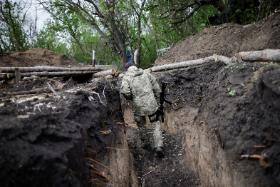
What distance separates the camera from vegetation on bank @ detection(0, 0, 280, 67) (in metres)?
16.0

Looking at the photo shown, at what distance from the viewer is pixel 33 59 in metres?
17.7

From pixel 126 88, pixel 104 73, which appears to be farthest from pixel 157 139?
pixel 104 73

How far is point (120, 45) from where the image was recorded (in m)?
22.6

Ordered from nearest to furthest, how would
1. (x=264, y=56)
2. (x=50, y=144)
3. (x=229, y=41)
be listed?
(x=50, y=144), (x=264, y=56), (x=229, y=41)

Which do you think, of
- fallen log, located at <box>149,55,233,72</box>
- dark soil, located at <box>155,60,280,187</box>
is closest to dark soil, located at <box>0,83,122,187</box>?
dark soil, located at <box>155,60,280,187</box>

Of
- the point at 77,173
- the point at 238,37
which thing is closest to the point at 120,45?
the point at 238,37

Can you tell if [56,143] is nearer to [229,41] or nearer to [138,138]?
[138,138]

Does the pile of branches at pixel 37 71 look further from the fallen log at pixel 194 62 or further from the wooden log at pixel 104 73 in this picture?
the fallen log at pixel 194 62

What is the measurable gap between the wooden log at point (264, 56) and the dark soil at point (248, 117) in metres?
0.31

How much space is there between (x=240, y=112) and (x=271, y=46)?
5.34 m

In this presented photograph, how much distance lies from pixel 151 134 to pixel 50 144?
429 centimetres

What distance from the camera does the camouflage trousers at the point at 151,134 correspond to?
823cm

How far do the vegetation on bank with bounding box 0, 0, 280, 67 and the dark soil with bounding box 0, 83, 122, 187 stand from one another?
1028 cm

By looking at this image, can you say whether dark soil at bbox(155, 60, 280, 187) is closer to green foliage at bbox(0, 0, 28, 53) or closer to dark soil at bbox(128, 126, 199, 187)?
dark soil at bbox(128, 126, 199, 187)
